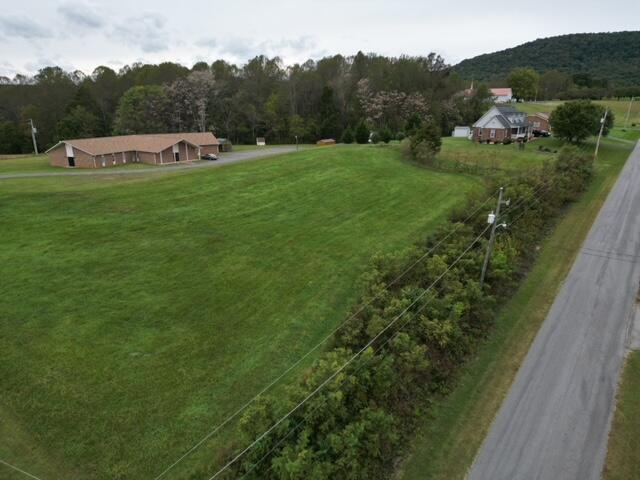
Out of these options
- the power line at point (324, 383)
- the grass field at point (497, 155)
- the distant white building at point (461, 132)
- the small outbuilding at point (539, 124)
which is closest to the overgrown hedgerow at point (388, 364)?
the power line at point (324, 383)

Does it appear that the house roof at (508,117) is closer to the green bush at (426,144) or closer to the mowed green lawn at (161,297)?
the green bush at (426,144)

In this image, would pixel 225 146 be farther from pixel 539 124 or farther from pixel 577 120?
pixel 539 124

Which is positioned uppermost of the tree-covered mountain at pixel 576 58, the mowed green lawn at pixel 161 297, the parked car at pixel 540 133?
the tree-covered mountain at pixel 576 58

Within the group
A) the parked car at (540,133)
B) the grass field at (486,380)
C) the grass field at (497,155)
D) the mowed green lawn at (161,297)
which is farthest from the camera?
the parked car at (540,133)

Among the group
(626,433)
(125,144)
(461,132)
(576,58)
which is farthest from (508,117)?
(576,58)

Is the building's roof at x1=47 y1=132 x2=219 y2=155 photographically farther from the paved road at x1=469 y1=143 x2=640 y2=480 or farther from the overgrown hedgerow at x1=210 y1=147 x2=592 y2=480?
the paved road at x1=469 y1=143 x2=640 y2=480

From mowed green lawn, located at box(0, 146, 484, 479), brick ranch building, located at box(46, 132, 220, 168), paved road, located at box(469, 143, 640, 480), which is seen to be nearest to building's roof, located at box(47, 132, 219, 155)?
brick ranch building, located at box(46, 132, 220, 168)
